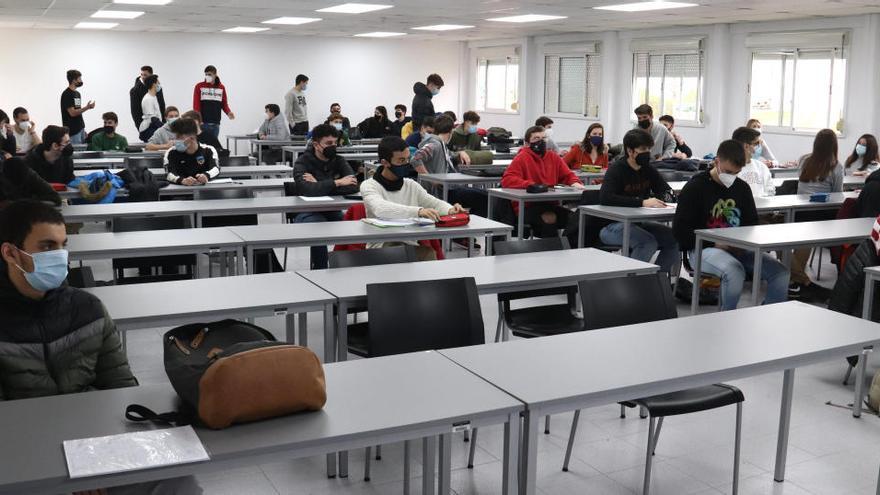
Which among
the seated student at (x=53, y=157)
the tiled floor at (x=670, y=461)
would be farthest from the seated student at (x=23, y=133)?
the tiled floor at (x=670, y=461)

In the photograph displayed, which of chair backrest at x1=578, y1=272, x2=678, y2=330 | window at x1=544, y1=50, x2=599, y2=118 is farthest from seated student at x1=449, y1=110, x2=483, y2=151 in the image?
chair backrest at x1=578, y1=272, x2=678, y2=330

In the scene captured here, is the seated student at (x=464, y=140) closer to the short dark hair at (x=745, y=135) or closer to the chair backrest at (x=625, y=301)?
the short dark hair at (x=745, y=135)

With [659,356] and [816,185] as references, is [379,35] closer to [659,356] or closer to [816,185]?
[816,185]

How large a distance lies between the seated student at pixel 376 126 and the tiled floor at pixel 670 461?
11757mm

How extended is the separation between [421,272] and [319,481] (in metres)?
1.12

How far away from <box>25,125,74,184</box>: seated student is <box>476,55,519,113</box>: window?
43.2 ft

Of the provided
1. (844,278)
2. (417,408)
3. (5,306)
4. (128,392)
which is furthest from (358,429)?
(844,278)

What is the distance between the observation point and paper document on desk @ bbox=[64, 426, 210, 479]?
1930mm

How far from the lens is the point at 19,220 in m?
2.64

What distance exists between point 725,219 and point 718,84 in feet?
30.4

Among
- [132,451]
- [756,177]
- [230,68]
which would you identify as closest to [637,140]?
[756,177]

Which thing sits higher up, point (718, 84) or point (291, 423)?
point (718, 84)

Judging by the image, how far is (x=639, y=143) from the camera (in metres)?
6.34

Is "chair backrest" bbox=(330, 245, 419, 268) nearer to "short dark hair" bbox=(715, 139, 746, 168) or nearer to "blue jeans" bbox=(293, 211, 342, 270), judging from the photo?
"blue jeans" bbox=(293, 211, 342, 270)
